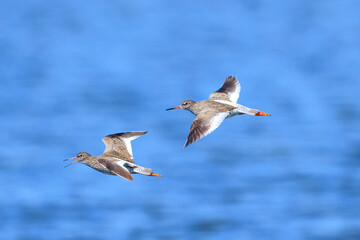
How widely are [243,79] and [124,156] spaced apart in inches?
760

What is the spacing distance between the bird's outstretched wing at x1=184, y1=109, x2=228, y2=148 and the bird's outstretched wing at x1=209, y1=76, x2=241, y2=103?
1.41m

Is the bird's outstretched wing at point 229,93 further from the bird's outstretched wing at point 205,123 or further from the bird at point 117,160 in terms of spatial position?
the bird at point 117,160

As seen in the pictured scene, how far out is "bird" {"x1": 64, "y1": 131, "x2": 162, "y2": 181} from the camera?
52.4 feet

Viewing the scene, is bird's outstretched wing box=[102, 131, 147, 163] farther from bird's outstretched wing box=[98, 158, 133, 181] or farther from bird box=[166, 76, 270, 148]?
bird box=[166, 76, 270, 148]

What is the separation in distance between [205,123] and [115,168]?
6.37ft

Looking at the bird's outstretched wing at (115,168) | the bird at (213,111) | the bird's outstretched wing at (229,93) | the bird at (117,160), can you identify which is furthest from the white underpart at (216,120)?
the bird's outstretched wing at (115,168)

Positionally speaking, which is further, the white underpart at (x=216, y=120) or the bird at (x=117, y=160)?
the white underpart at (x=216, y=120)

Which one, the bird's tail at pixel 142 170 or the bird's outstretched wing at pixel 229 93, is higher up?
the bird's outstretched wing at pixel 229 93

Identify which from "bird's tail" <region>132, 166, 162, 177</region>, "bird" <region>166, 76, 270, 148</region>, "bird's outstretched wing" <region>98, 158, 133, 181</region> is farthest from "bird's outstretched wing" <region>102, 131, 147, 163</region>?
"bird" <region>166, 76, 270, 148</region>

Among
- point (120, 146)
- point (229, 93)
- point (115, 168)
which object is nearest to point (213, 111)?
point (229, 93)

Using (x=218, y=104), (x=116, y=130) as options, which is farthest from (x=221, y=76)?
(x=218, y=104)

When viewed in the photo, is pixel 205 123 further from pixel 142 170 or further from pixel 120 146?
pixel 120 146

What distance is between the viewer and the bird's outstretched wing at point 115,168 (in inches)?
609

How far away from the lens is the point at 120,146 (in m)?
17.5
